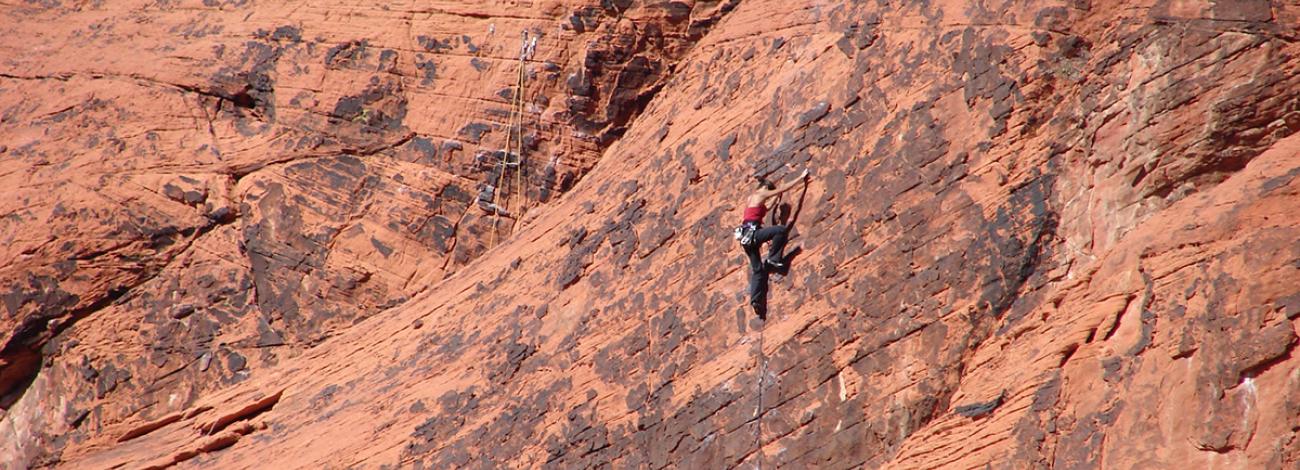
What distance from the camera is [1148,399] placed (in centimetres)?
862

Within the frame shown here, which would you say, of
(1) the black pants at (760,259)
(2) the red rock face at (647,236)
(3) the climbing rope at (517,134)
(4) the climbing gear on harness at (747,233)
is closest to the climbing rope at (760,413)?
(2) the red rock face at (647,236)

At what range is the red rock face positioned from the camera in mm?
9195

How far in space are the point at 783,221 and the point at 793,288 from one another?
0.67 m

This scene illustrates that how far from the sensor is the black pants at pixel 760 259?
1100 cm

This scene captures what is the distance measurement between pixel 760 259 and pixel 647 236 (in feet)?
5.20

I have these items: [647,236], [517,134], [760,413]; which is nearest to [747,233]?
[760,413]

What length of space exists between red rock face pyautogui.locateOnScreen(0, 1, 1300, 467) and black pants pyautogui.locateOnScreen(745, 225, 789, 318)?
0.14 meters

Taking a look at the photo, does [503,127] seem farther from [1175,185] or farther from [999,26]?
[1175,185]

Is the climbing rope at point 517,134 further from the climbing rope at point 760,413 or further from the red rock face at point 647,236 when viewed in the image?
the climbing rope at point 760,413

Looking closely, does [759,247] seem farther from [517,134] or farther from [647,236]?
[517,134]

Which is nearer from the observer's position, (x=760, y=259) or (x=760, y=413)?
(x=760, y=413)

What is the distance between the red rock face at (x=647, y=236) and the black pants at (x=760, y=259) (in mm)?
141

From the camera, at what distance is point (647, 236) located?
12.3 meters

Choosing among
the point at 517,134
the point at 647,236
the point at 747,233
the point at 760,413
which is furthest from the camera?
the point at 517,134
